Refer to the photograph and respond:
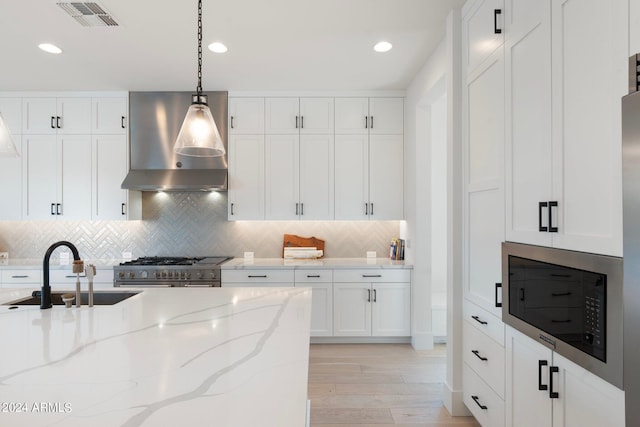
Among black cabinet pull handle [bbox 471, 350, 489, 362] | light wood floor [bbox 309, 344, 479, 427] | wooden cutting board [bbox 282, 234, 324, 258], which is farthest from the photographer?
wooden cutting board [bbox 282, 234, 324, 258]

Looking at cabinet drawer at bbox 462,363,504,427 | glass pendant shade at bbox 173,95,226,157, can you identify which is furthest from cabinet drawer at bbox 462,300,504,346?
glass pendant shade at bbox 173,95,226,157

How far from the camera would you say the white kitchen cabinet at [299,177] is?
4.07 metres

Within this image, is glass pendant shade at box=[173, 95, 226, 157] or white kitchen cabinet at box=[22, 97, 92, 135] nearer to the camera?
glass pendant shade at box=[173, 95, 226, 157]

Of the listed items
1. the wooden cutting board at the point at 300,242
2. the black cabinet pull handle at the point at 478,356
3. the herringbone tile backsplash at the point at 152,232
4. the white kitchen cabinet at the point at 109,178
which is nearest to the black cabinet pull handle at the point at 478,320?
the black cabinet pull handle at the point at 478,356

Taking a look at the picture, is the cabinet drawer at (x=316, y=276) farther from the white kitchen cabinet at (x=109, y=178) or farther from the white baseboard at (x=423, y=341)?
the white kitchen cabinet at (x=109, y=178)

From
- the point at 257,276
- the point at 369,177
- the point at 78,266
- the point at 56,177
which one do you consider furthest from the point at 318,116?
the point at 56,177

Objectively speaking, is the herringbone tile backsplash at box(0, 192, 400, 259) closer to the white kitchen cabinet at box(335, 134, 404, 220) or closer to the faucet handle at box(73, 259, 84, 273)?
the white kitchen cabinet at box(335, 134, 404, 220)

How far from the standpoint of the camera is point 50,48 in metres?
2.99

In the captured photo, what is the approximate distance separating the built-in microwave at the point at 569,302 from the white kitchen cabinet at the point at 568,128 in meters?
0.06

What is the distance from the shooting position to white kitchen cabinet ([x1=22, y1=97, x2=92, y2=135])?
4035mm

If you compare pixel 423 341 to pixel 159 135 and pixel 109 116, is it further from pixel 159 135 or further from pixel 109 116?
pixel 109 116

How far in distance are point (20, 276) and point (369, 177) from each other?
381 centimetres

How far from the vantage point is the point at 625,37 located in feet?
3.72

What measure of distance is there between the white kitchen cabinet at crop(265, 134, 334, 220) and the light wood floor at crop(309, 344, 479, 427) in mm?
1483
